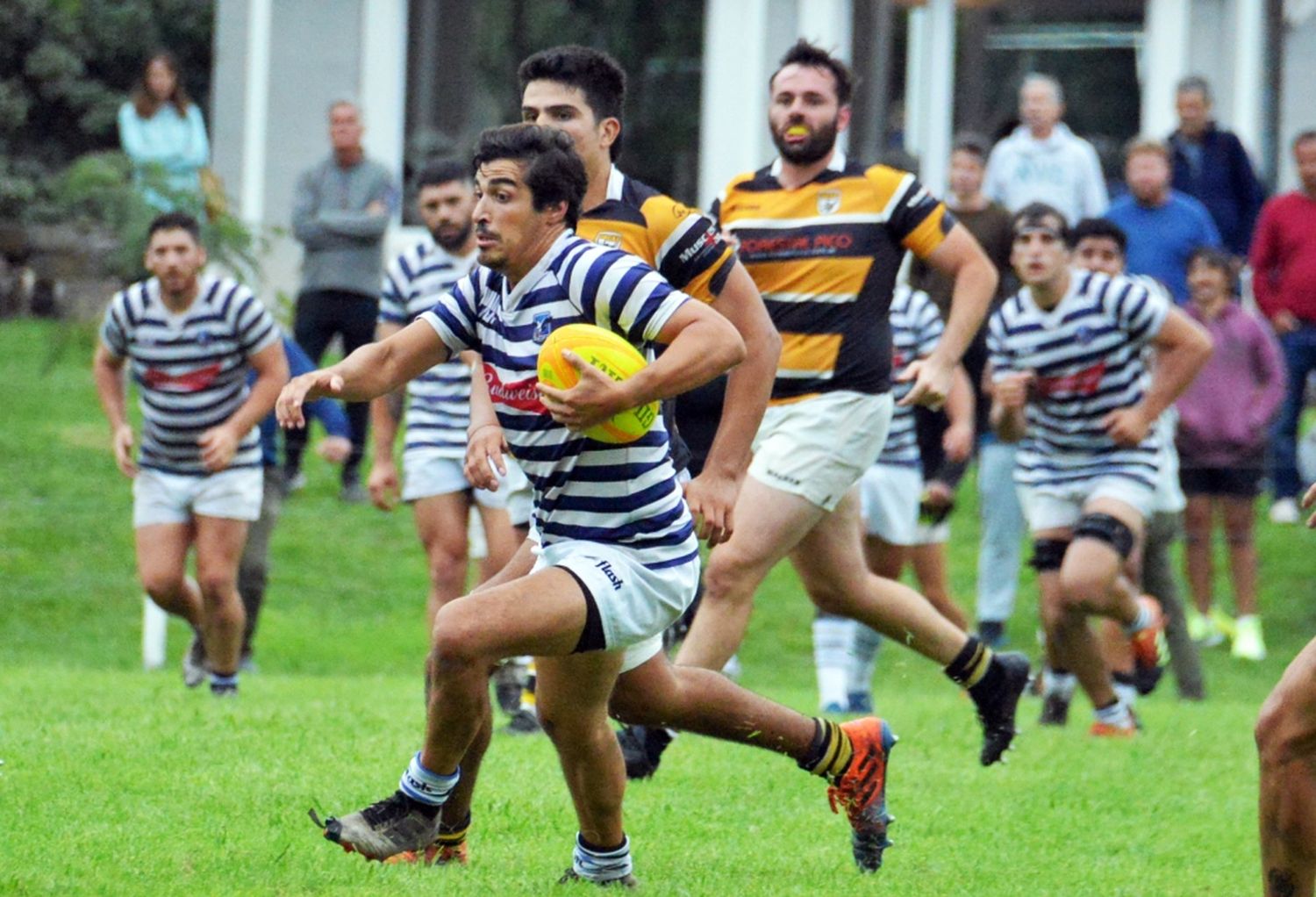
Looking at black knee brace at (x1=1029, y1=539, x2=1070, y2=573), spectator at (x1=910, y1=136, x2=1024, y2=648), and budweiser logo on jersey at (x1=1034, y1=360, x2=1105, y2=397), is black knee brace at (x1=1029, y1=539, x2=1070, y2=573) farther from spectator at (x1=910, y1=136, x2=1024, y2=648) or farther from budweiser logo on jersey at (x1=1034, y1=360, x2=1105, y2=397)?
spectator at (x1=910, y1=136, x2=1024, y2=648)

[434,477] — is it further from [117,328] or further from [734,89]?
[734,89]

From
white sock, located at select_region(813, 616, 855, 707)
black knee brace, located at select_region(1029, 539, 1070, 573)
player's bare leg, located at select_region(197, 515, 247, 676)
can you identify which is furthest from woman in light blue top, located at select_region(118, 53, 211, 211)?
black knee brace, located at select_region(1029, 539, 1070, 573)

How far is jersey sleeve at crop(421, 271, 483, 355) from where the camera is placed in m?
5.56

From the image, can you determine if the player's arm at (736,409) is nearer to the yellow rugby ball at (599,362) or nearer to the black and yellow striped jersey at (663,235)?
the black and yellow striped jersey at (663,235)

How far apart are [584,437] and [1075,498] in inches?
190

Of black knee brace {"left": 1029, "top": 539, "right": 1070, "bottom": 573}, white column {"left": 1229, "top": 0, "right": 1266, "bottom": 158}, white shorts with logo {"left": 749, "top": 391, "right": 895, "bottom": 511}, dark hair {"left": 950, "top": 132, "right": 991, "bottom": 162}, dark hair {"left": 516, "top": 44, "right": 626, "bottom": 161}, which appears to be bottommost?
black knee brace {"left": 1029, "top": 539, "right": 1070, "bottom": 573}

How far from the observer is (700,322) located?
17.2ft

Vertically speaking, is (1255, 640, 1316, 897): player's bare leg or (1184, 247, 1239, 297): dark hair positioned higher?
(1184, 247, 1239, 297): dark hair

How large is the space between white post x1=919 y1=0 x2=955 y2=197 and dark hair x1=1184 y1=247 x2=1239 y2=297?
21.7 feet

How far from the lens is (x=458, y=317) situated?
5.57 meters

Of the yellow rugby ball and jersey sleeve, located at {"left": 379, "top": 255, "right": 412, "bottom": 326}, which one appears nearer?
the yellow rugby ball

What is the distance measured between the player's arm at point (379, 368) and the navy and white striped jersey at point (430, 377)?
4070 millimetres

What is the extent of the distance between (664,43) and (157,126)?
514 centimetres

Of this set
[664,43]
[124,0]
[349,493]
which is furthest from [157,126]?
[124,0]
